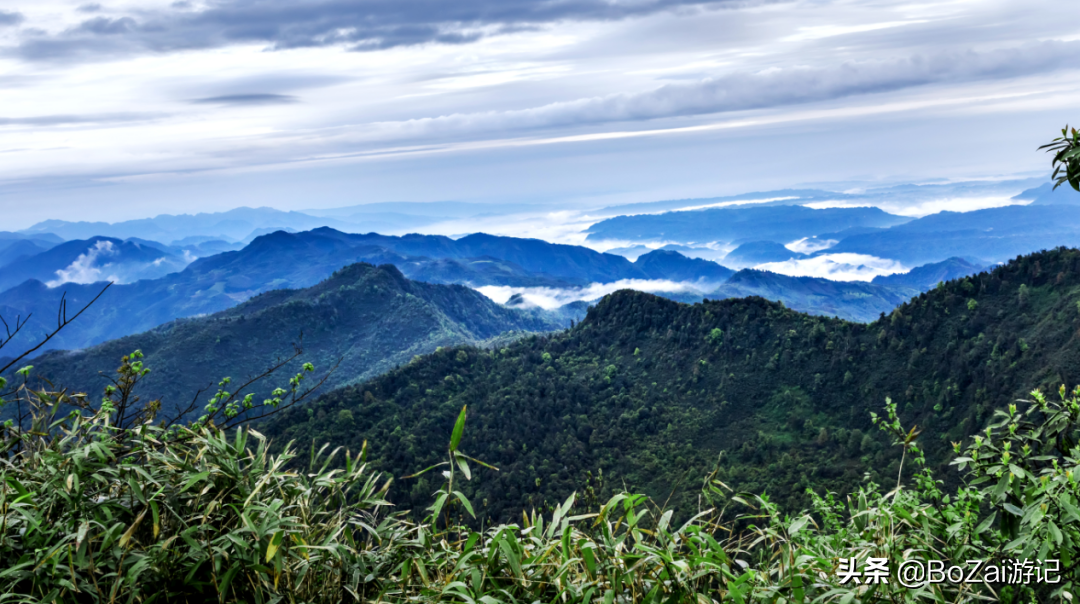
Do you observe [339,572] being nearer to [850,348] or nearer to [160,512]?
[160,512]

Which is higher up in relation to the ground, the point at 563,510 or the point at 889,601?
the point at 563,510

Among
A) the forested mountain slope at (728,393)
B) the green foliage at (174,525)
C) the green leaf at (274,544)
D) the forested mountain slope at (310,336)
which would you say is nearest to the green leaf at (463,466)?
the green foliage at (174,525)

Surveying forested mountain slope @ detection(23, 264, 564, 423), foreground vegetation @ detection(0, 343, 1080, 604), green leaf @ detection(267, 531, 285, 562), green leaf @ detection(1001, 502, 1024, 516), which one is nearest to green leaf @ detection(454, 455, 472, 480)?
foreground vegetation @ detection(0, 343, 1080, 604)

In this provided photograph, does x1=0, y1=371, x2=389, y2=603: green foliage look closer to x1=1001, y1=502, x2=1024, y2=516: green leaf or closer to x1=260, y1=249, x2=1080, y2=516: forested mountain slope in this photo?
x1=1001, y1=502, x2=1024, y2=516: green leaf

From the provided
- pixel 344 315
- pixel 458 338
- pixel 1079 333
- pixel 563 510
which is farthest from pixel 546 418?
pixel 344 315

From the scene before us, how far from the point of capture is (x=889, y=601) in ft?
10.2

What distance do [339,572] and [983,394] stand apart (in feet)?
133

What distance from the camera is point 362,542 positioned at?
3.74 meters

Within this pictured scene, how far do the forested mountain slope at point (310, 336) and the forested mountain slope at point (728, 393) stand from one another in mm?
59252

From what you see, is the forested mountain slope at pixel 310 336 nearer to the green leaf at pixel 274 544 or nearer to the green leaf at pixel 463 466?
the green leaf at pixel 274 544

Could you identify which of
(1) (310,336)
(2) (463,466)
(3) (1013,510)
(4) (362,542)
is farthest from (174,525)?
(1) (310,336)

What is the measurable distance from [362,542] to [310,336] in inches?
5412

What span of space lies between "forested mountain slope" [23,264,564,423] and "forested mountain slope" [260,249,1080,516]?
5925 cm

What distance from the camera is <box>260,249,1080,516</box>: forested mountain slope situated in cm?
3419
